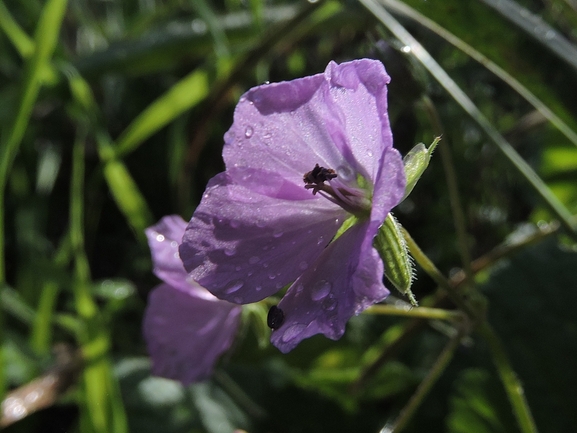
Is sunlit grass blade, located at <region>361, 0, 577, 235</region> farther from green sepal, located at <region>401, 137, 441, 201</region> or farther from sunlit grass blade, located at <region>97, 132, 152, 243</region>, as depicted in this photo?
sunlit grass blade, located at <region>97, 132, 152, 243</region>

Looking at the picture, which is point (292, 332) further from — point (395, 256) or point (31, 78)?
point (31, 78)

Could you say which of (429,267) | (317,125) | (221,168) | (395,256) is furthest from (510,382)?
(221,168)

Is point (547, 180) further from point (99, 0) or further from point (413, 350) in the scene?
point (99, 0)

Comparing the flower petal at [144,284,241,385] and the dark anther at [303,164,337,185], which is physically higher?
the dark anther at [303,164,337,185]

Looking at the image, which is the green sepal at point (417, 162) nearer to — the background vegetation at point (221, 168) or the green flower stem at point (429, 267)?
the green flower stem at point (429, 267)

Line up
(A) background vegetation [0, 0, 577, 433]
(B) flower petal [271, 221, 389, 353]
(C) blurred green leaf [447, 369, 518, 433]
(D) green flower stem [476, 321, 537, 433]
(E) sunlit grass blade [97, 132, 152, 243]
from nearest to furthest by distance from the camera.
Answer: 1. (B) flower petal [271, 221, 389, 353]
2. (D) green flower stem [476, 321, 537, 433]
3. (A) background vegetation [0, 0, 577, 433]
4. (C) blurred green leaf [447, 369, 518, 433]
5. (E) sunlit grass blade [97, 132, 152, 243]

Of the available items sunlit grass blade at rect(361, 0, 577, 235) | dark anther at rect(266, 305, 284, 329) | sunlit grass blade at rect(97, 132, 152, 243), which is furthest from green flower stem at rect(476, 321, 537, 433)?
sunlit grass blade at rect(97, 132, 152, 243)
